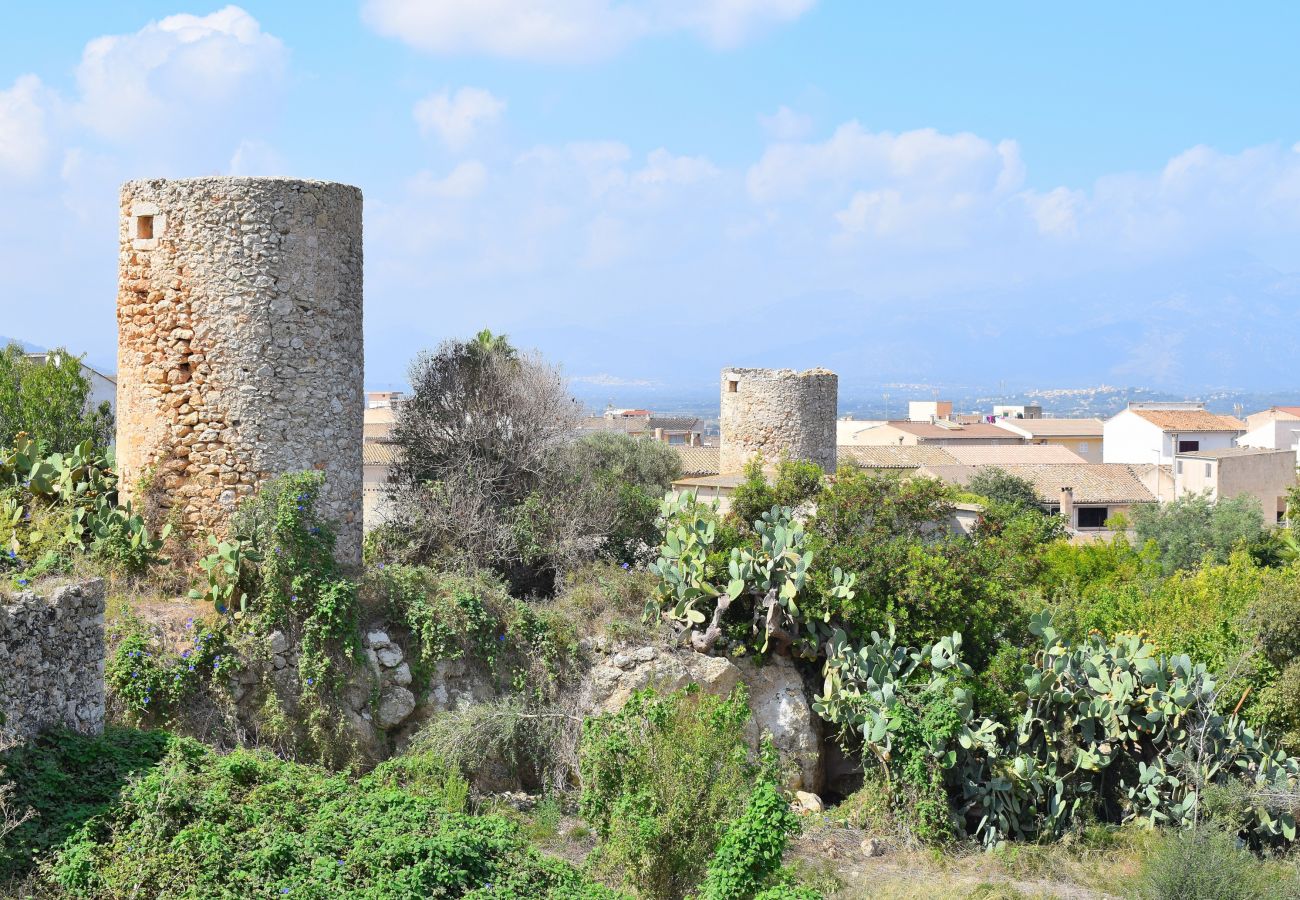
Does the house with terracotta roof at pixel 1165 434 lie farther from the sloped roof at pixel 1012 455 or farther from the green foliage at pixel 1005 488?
the green foliage at pixel 1005 488

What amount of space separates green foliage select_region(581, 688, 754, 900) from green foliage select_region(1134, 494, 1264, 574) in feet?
77.0

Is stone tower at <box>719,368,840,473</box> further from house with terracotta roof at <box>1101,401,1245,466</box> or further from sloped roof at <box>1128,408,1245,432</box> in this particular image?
sloped roof at <box>1128,408,1245,432</box>

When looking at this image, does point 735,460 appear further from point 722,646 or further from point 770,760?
point 770,760

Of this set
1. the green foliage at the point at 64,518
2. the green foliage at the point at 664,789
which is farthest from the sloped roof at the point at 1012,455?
the green foliage at the point at 664,789

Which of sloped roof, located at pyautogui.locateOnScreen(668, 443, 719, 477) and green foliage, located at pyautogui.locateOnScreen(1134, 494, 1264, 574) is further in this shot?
sloped roof, located at pyautogui.locateOnScreen(668, 443, 719, 477)

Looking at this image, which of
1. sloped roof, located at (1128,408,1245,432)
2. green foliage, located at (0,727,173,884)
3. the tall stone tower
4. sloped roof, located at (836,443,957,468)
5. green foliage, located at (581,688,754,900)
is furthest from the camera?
sloped roof, located at (1128,408,1245,432)

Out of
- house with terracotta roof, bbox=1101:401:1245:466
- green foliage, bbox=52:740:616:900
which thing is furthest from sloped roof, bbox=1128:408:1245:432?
green foliage, bbox=52:740:616:900

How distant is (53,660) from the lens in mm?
8148

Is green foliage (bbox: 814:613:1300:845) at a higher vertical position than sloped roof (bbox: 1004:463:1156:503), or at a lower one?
lower

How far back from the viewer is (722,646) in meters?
13.5

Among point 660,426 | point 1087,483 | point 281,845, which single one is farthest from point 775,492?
point 660,426

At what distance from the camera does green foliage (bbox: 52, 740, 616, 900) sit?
7.40 meters

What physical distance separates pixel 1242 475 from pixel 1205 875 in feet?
126

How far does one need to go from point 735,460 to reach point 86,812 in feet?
54.6
